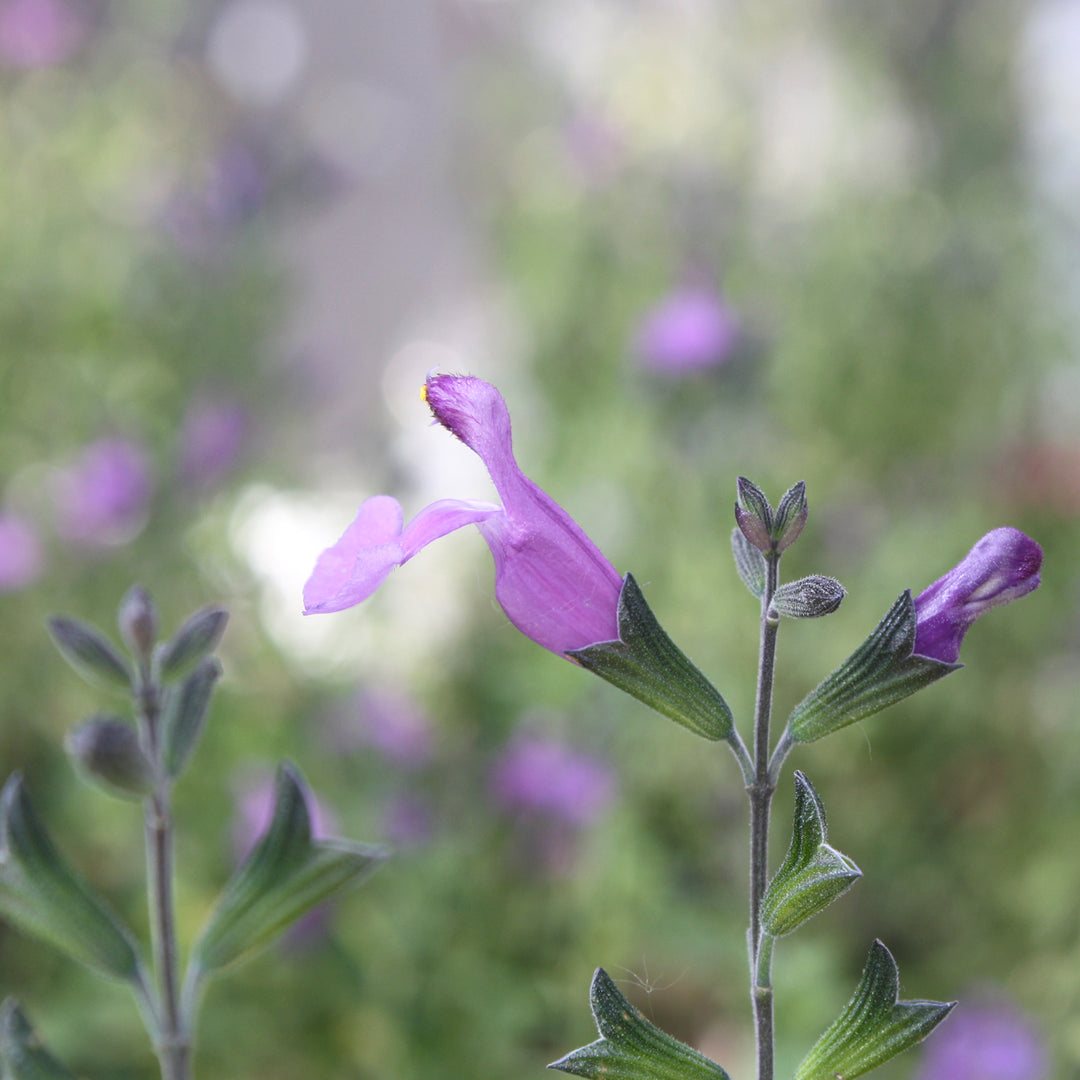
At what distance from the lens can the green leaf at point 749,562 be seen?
0.35 m

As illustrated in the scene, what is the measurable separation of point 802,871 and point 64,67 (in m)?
2.28

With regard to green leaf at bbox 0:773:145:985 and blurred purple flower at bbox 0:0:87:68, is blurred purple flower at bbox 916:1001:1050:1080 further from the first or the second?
blurred purple flower at bbox 0:0:87:68

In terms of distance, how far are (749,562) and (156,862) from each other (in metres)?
0.25

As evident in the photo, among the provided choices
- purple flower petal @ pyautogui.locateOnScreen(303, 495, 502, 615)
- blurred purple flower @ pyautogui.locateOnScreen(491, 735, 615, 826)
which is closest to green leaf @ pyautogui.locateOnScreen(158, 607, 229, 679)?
purple flower petal @ pyautogui.locateOnScreen(303, 495, 502, 615)

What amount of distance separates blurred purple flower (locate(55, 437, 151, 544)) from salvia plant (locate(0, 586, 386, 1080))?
0.98 m

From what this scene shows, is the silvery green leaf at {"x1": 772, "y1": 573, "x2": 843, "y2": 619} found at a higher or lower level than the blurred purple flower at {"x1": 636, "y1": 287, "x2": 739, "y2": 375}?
lower

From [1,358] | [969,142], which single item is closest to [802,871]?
[1,358]

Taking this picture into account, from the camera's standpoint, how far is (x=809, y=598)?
0.30 metres

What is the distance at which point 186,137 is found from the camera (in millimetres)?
2143

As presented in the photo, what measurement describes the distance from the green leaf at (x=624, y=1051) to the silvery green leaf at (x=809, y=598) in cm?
12

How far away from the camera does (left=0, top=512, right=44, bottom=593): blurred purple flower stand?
1.33 metres

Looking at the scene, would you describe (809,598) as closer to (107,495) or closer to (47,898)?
(47,898)

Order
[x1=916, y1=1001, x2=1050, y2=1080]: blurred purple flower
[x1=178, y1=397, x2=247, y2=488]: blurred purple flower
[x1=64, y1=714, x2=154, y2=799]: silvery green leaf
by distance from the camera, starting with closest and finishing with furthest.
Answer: [x1=64, y1=714, x2=154, y2=799]: silvery green leaf → [x1=916, y1=1001, x2=1050, y2=1080]: blurred purple flower → [x1=178, y1=397, x2=247, y2=488]: blurred purple flower

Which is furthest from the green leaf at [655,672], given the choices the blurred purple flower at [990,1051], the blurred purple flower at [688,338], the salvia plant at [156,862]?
the blurred purple flower at [688,338]
